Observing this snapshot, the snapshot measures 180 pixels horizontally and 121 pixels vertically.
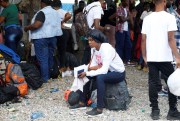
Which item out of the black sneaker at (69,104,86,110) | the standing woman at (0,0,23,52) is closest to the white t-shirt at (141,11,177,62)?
the black sneaker at (69,104,86,110)

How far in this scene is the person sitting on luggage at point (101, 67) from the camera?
596 cm

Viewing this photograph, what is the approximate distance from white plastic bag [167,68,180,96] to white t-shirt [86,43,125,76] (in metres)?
0.94

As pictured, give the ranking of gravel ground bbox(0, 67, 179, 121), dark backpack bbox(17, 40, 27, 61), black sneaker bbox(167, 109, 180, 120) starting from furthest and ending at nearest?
dark backpack bbox(17, 40, 27, 61) < gravel ground bbox(0, 67, 179, 121) < black sneaker bbox(167, 109, 180, 120)

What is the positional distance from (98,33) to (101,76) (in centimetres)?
66

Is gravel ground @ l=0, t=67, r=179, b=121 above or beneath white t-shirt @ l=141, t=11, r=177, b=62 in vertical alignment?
beneath

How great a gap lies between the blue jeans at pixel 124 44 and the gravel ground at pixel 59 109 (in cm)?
264

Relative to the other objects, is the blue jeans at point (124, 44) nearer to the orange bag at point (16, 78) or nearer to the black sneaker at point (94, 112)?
the orange bag at point (16, 78)

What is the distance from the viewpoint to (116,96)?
619 cm

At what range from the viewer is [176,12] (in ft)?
22.3

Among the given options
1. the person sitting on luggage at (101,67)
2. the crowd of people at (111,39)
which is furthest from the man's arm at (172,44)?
the person sitting on luggage at (101,67)

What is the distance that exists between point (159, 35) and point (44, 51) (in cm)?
306

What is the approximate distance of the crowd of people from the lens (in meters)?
5.52

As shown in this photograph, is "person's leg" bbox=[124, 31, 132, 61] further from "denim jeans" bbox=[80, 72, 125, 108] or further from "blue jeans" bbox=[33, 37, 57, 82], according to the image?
"denim jeans" bbox=[80, 72, 125, 108]

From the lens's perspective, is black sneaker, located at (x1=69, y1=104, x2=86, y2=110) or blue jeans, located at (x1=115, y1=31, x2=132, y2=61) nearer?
black sneaker, located at (x1=69, y1=104, x2=86, y2=110)
